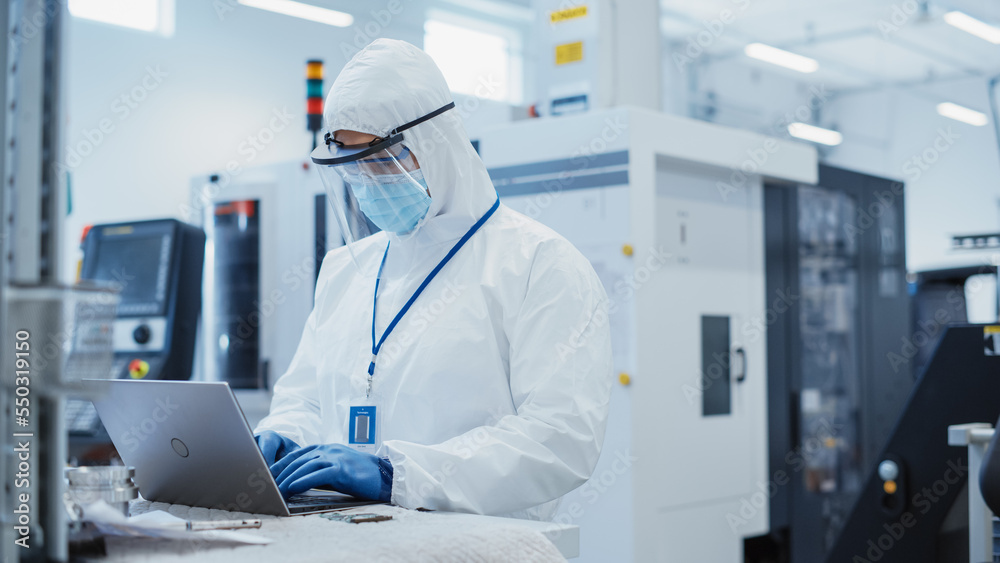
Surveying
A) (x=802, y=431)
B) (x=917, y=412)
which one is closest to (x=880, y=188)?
(x=802, y=431)

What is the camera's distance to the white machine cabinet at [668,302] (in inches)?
115

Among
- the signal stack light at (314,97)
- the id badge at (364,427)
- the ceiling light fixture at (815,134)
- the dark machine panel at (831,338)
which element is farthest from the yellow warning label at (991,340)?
the ceiling light fixture at (815,134)

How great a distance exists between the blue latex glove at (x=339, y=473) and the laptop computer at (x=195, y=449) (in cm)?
3

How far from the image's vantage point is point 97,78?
210 inches

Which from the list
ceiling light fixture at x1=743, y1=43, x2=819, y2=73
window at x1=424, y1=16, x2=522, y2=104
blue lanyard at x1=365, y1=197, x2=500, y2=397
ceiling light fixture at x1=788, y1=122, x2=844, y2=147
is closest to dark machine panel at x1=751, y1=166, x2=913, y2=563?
blue lanyard at x1=365, y1=197, x2=500, y2=397

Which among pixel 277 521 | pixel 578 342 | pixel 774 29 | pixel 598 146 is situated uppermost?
pixel 774 29

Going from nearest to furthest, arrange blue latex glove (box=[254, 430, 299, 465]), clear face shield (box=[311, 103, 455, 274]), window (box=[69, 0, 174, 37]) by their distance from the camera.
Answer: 1. blue latex glove (box=[254, 430, 299, 465])
2. clear face shield (box=[311, 103, 455, 274])
3. window (box=[69, 0, 174, 37])

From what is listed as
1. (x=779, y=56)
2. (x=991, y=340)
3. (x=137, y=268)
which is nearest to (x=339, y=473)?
(x=991, y=340)

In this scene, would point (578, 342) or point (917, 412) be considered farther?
point (917, 412)

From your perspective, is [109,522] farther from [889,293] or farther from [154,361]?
[889,293]

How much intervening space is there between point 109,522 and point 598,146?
2220 mm

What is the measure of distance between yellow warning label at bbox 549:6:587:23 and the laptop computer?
7.54 ft

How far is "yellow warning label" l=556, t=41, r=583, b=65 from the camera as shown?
3.25 metres

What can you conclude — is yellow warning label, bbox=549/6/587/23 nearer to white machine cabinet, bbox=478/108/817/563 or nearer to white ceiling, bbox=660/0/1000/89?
white machine cabinet, bbox=478/108/817/563
